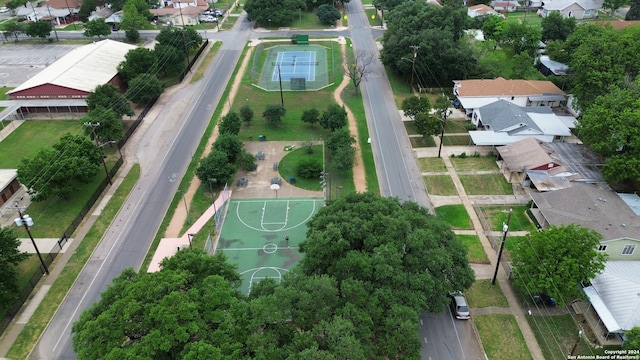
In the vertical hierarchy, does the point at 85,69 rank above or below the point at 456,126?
above

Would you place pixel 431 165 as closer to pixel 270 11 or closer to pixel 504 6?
pixel 270 11

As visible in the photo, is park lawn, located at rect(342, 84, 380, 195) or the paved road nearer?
the paved road

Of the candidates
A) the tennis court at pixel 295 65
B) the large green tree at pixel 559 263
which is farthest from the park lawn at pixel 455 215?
the tennis court at pixel 295 65

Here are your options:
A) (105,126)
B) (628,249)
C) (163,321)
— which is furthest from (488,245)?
(105,126)

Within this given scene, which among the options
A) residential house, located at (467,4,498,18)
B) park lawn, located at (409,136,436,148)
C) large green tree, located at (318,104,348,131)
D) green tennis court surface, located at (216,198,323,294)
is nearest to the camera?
green tennis court surface, located at (216,198,323,294)

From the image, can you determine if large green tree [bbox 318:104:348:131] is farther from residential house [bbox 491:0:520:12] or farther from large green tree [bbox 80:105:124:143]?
residential house [bbox 491:0:520:12]

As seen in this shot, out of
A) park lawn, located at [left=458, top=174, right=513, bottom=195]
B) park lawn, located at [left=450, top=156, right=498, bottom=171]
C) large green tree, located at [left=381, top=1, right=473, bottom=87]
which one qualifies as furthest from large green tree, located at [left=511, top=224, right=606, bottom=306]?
large green tree, located at [left=381, top=1, right=473, bottom=87]
